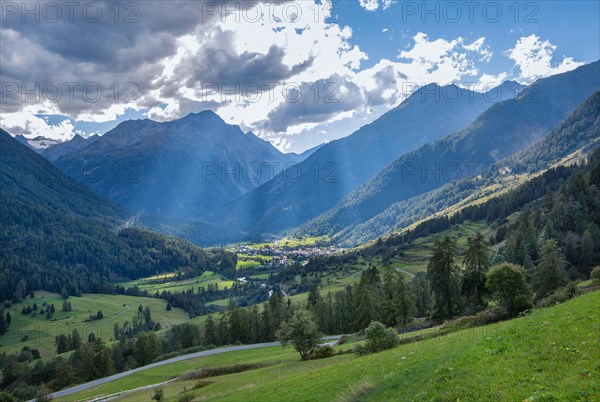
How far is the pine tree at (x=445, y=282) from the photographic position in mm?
74688

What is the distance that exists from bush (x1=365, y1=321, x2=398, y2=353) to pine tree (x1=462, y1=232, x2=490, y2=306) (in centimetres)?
3178

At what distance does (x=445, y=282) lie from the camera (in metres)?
75.8

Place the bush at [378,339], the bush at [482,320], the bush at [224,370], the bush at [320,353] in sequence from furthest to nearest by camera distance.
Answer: the bush at [224,370]
the bush at [320,353]
the bush at [482,320]
the bush at [378,339]

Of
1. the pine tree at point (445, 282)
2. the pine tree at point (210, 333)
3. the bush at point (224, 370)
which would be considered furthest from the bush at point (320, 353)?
the pine tree at point (210, 333)

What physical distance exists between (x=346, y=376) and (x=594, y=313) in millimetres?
20900

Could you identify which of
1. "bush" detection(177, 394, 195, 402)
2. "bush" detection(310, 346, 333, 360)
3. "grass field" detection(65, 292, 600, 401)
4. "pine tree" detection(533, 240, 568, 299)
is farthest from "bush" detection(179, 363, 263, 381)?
"pine tree" detection(533, 240, 568, 299)

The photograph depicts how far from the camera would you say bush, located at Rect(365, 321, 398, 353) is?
4986 cm

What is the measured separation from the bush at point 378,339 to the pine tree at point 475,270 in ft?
104

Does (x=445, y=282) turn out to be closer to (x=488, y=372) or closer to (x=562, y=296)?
(x=562, y=296)

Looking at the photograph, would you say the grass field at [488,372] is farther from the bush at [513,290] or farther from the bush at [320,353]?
the bush at [320,353]

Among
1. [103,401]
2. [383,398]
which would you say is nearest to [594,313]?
[383,398]

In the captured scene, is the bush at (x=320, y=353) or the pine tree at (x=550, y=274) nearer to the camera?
the bush at (x=320, y=353)

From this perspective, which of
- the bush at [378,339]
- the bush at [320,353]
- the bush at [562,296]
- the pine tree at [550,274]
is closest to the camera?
the bush at [562,296]

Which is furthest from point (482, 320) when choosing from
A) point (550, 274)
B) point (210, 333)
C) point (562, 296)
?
point (210, 333)
